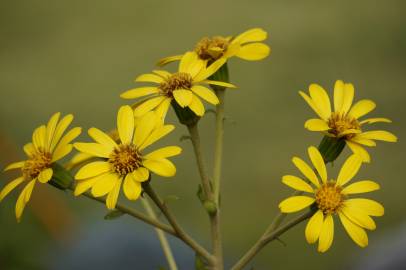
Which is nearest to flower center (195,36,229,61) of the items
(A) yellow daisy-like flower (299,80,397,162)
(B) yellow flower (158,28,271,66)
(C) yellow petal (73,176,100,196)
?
(B) yellow flower (158,28,271,66)

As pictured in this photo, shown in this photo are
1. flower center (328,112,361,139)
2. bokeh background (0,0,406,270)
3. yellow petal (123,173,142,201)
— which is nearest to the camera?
yellow petal (123,173,142,201)

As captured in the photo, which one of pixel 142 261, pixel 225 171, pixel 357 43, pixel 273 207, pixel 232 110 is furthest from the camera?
pixel 357 43

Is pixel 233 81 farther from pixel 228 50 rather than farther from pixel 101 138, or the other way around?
pixel 101 138

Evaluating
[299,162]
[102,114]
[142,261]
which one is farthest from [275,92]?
[299,162]

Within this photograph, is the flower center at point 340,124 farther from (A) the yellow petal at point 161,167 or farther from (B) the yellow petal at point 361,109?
(A) the yellow petal at point 161,167

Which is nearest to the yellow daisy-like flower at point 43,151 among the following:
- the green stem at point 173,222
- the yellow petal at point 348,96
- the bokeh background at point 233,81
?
the green stem at point 173,222

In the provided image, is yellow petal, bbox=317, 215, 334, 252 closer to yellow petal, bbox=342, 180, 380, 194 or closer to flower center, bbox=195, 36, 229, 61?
yellow petal, bbox=342, 180, 380, 194

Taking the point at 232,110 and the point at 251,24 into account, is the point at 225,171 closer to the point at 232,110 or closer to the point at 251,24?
the point at 232,110
